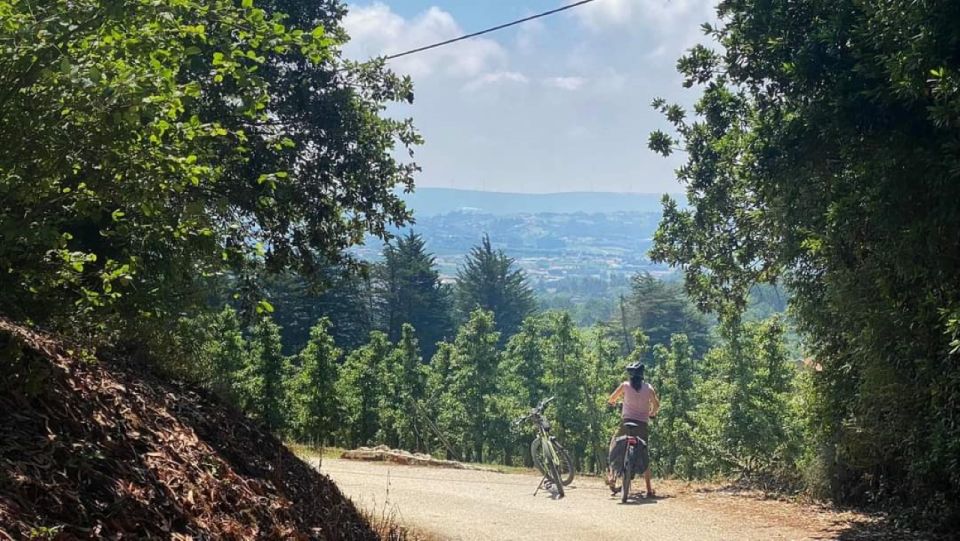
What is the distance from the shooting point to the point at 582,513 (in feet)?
33.2

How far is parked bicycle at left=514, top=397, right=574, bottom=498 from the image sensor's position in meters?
12.2

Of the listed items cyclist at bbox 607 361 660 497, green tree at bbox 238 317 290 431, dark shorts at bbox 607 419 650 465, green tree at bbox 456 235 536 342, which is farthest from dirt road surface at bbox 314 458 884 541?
green tree at bbox 456 235 536 342

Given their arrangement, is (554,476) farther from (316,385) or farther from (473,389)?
(473,389)

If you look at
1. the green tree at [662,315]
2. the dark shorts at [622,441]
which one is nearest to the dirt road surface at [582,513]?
the dark shorts at [622,441]

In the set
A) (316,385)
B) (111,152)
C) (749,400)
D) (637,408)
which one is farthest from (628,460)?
(316,385)

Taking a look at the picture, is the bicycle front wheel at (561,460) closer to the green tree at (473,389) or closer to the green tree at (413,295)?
the green tree at (473,389)

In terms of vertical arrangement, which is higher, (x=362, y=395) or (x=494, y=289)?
(x=494, y=289)

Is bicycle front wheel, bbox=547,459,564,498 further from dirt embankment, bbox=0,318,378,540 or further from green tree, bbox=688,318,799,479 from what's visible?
green tree, bbox=688,318,799,479

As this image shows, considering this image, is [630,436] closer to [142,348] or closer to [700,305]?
[700,305]

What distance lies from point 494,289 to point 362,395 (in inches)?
2847

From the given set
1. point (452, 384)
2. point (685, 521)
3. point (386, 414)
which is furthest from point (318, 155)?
point (452, 384)

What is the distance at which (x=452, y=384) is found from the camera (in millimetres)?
49500

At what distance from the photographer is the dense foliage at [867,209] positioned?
6.45 metres

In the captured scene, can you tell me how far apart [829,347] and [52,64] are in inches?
369
